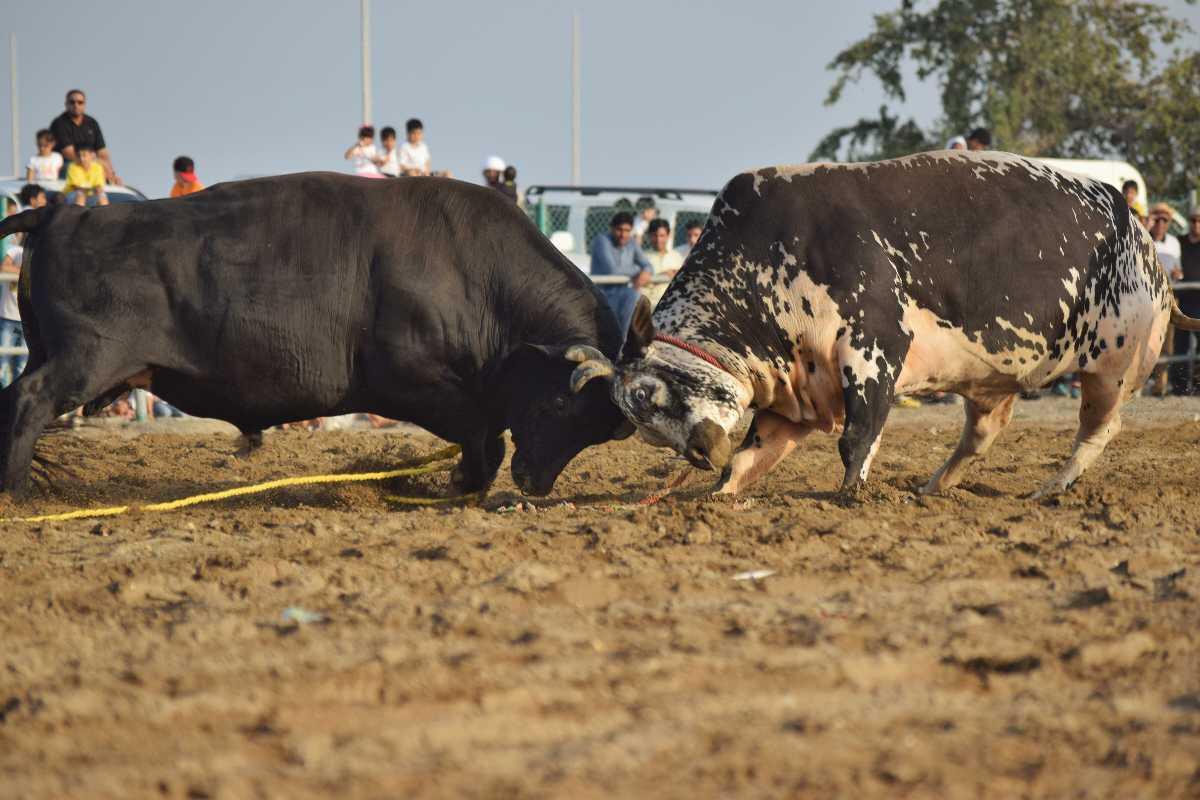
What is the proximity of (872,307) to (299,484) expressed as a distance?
296 centimetres

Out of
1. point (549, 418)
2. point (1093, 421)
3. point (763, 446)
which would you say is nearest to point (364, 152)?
point (549, 418)

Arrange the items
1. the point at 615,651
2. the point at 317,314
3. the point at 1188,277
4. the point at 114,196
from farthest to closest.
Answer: the point at 1188,277
the point at 114,196
the point at 317,314
the point at 615,651

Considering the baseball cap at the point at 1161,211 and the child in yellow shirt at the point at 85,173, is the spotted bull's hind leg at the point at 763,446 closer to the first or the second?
the child in yellow shirt at the point at 85,173

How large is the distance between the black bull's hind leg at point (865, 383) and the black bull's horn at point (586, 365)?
1.03 meters

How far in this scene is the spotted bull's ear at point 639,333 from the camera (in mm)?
6391

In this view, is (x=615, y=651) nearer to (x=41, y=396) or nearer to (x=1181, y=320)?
(x=41, y=396)

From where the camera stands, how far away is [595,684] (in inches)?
136

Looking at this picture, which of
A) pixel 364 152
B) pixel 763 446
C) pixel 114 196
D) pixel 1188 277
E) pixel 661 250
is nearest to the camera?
pixel 763 446

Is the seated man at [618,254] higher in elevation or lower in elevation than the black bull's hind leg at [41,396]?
higher

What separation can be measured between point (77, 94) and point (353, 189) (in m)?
7.17

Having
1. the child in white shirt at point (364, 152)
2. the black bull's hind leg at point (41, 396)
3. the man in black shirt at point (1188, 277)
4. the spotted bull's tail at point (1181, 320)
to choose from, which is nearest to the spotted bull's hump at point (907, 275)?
the spotted bull's tail at point (1181, 320)

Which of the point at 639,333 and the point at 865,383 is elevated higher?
the point at 639,333

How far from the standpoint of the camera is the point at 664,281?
40.2ft

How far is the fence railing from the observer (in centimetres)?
1102
